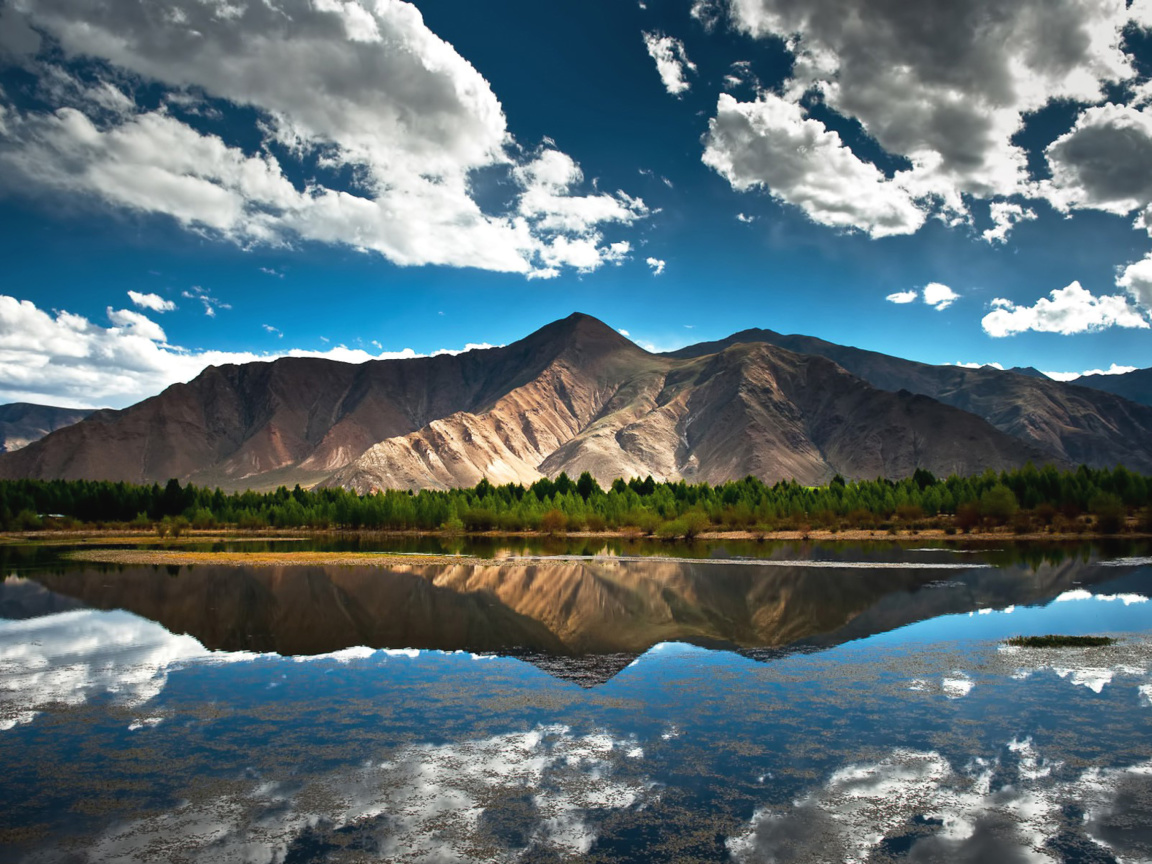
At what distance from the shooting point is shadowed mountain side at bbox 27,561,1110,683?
2897 centimetres

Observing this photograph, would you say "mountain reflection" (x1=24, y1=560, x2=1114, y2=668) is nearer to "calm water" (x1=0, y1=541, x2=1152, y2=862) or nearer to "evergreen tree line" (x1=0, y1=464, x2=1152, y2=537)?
"calm water" (x1=0, y1=541, x2=1152, y2=862)

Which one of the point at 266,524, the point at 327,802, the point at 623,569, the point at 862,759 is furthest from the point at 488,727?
the point at 266,524

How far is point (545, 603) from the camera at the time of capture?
3862 centimetres

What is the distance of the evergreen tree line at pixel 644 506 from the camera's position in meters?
97.8

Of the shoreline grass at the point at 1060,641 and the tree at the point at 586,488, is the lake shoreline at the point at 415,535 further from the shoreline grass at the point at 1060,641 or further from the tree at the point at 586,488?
the shoreline grass at the point at 1060,641

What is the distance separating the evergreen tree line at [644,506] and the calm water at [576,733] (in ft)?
233

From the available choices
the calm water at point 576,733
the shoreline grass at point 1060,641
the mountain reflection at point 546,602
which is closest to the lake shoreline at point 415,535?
the mountain reflection at point 546,602

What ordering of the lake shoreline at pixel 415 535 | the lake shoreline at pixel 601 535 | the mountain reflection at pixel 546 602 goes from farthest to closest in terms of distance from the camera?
1. the lake shoreline at pixel 601 535
2. the lake shoreline at pixel 415 535
3. the mountain reflection at pixel 546 602

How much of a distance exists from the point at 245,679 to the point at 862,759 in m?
17.3

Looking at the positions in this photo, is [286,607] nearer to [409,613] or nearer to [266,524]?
[409,613]

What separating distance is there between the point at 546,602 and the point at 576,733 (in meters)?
22.2

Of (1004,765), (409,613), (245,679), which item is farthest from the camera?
(409,613)

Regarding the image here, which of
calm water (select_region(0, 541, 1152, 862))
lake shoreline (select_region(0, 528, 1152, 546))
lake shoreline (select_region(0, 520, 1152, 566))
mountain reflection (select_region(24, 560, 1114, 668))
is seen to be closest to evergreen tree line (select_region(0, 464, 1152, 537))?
lake shoreline (select_region(0, 528, 1152, 546))

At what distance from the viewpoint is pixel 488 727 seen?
17.5 meters
